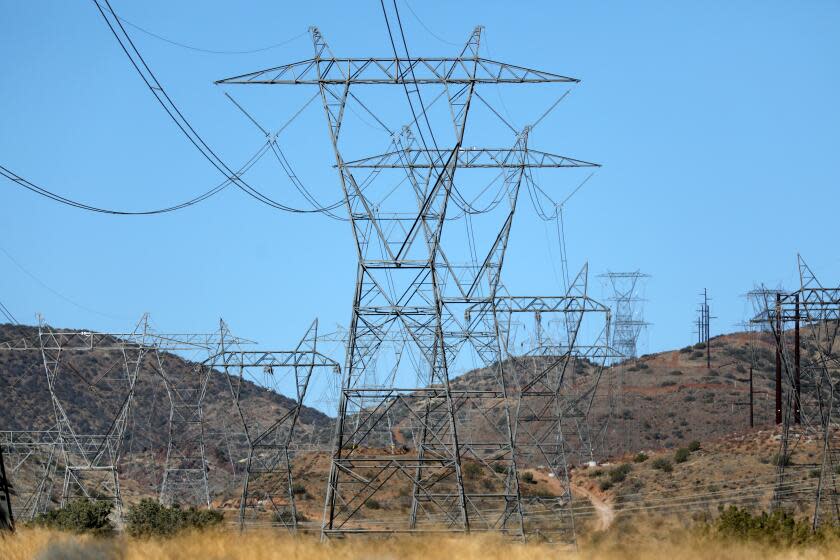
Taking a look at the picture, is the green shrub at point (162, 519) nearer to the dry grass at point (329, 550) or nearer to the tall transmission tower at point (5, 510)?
the dry grass at point (329, 550)

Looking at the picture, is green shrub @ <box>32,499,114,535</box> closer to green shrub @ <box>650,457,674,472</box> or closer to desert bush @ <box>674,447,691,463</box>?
green shrub @ <box>650,457,674,472</box>

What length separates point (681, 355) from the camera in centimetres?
15450

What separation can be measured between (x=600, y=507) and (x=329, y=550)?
46408mm

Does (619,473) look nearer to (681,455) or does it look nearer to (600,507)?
(681,455)

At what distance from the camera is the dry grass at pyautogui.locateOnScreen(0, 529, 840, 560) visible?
21078mm

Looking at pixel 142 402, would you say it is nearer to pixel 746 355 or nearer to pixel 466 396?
pixel 746 355

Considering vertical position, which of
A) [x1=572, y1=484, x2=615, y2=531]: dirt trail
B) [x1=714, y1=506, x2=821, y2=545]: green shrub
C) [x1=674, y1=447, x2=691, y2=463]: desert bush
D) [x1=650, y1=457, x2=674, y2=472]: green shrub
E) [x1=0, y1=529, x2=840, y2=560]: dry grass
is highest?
[x1=674, y1=447, x2=691, y2=463]: desert bush

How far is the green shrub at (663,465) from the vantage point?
78525 millimetres

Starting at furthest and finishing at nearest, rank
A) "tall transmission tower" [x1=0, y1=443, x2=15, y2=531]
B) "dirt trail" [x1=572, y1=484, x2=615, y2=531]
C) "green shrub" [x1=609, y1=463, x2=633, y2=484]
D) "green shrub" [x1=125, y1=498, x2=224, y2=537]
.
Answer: "green shrub" [x1=609, y1=463, x2=633, y2=484] < "dirt trail" [x1=572, y1=484, x2=615, y2=531] < "green shrub" [x1=125, y1=498, x2=224, y2=537] < "tall transmission tower" [x1=0, y1=443, x2=15, y2=531]

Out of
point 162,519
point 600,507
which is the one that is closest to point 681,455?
point 600,507

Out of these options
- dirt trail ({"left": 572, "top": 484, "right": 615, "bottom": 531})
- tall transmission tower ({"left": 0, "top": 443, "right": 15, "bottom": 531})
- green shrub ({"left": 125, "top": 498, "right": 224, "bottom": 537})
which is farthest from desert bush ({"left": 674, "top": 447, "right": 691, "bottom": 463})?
tall transmission tower ({"left": 0, "top": 443, "right": 15, "bottom": 531})

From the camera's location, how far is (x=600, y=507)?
69750 millimetres

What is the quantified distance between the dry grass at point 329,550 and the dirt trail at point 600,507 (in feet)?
92.7

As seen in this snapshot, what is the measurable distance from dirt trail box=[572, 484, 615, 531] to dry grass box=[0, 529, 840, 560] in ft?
92.7
